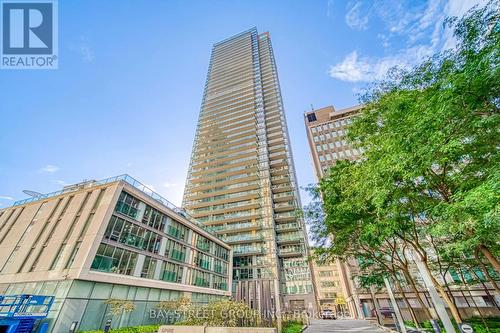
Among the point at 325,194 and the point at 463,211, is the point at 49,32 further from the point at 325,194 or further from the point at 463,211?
the point at 463,211

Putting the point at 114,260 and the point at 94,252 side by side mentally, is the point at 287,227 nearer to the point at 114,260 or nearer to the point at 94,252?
the point at 114,260

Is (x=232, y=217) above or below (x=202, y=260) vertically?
above

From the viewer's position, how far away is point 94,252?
17.1 metres

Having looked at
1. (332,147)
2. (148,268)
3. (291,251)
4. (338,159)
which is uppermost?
(332,147)

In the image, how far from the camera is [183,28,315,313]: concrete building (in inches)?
1782

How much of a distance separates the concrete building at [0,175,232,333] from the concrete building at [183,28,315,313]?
20.1 meters

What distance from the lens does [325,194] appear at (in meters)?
15.3

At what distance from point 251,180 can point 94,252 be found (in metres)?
40.1

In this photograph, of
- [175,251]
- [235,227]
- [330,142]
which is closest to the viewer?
[175,251]

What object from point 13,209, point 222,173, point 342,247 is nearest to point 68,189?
point 13,209

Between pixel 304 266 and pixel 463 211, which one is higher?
pixel 304 266

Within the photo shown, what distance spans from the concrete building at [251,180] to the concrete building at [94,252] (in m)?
20.1

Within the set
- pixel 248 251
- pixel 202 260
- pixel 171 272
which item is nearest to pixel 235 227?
pixel 248 251

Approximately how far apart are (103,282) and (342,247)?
62.7 ft
